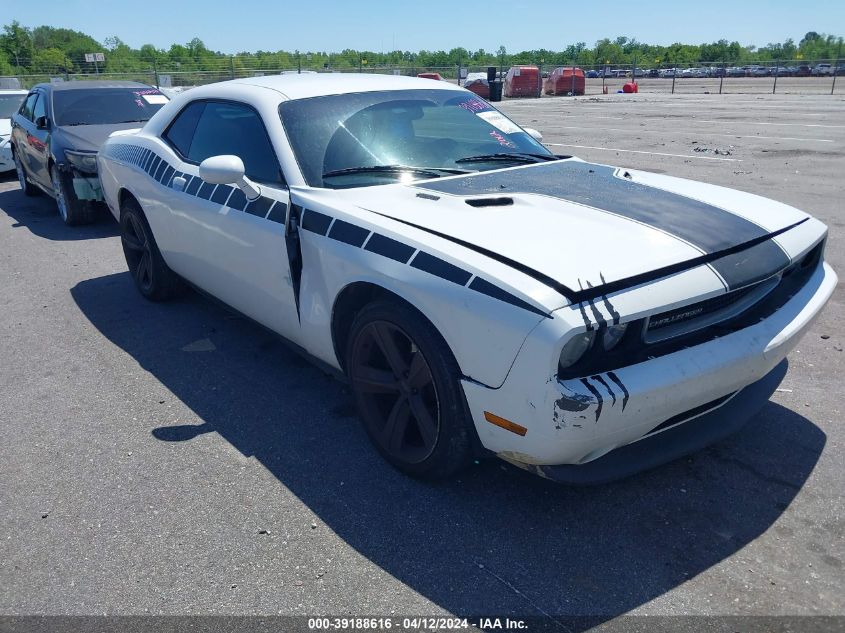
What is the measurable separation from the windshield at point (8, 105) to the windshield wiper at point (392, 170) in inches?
452

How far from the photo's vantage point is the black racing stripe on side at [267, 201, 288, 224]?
130 inches

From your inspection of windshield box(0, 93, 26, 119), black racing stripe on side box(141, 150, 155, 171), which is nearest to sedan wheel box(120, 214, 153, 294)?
black racing stripe on side box(141, 150, 155, 171)

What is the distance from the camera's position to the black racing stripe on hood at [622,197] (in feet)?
8.86

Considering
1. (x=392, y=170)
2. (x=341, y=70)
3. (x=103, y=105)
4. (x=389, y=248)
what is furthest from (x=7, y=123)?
(x=341, y=70)

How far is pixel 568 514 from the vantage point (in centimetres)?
278

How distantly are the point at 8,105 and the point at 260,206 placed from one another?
1142 cm

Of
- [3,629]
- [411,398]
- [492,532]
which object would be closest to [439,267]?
[411,398]

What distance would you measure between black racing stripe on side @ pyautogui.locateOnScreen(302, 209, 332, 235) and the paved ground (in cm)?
99

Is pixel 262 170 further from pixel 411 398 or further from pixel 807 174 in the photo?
pixel 807 174

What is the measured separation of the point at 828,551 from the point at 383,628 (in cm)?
157

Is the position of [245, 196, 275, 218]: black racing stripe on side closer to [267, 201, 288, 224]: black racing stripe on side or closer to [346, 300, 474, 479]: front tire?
[267, 201, 288, 224]: black racing stripe on side

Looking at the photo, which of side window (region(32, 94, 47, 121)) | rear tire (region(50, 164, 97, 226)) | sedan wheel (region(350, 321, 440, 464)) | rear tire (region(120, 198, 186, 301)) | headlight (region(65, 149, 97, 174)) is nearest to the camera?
sedan wheel (region(350, 321, 440, 464))

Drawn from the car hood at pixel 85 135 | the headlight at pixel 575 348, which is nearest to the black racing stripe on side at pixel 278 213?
the headlight at pixel 575 348

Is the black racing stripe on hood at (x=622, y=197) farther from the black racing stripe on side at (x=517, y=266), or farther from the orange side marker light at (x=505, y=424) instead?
the orange side marker light at (x=505, y=424)
